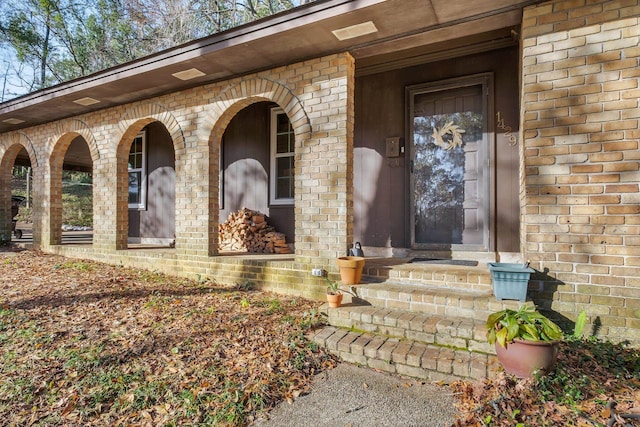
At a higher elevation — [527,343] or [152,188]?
[152,188]

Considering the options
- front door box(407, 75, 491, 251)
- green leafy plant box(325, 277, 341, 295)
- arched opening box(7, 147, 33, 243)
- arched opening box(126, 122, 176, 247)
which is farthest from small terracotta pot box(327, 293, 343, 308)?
arched opening box(7, 147, 33, 243)

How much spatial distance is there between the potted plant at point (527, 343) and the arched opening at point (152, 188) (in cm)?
672

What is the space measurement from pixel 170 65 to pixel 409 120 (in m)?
3.23

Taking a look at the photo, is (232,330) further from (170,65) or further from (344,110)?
(170,65)

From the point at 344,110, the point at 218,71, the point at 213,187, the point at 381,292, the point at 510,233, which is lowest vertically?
the point at 381,292

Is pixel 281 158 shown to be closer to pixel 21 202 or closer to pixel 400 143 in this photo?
pixel 400 143

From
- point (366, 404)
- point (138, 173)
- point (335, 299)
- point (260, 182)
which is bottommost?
point (366, 404)

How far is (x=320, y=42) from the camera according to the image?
12.6 feet

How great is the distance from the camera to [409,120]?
493 centimetres

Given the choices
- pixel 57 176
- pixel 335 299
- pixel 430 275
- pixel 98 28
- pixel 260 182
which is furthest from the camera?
pixel 98 28

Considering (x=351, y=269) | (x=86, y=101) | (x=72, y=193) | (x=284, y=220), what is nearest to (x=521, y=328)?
(x=351, y=269)

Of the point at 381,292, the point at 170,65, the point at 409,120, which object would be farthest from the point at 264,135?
the point at 381,292

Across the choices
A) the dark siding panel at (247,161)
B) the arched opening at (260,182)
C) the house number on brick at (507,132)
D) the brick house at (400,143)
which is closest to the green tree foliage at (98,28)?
the dark siding panel at (247,161)

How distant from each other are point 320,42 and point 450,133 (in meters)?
2.10
